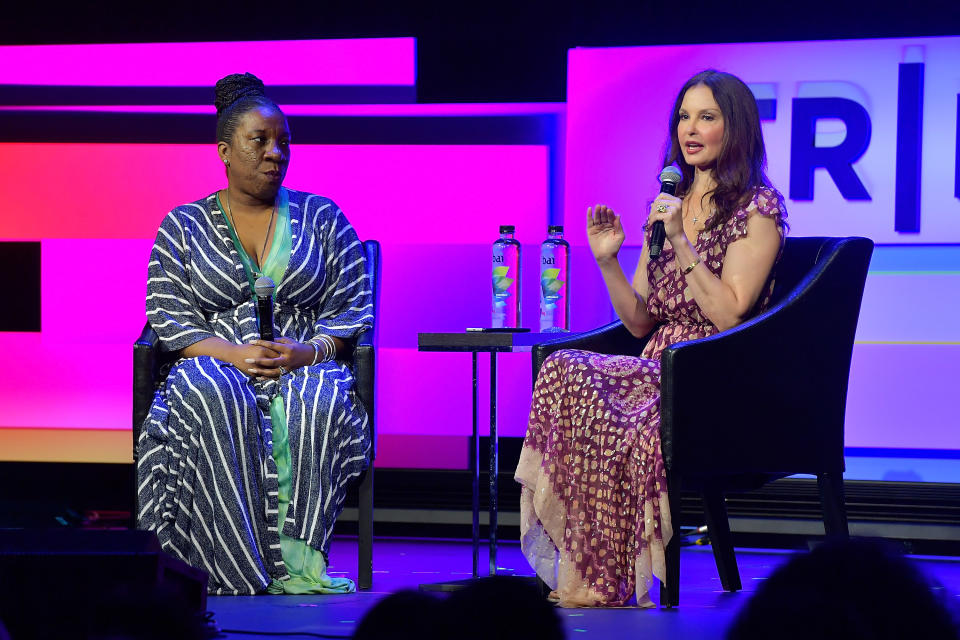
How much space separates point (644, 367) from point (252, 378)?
108cm

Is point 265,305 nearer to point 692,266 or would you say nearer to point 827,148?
point 692,266

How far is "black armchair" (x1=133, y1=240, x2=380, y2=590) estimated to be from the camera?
10.7 feet

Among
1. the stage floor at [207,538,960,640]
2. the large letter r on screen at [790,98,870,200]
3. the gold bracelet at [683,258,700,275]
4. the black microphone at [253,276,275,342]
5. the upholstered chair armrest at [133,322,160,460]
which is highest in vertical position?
the large letter r on screen at [790,98,870,200]

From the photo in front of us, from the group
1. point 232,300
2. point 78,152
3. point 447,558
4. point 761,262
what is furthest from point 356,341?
point 78,152

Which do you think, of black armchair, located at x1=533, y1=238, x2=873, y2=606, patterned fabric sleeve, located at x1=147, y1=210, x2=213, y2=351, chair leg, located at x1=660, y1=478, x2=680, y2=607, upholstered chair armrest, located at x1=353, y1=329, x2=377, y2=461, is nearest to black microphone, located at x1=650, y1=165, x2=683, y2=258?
black armchair, located at x1=533, y1=238, x2=873, y2=606

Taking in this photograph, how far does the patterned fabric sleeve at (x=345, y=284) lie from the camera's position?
137 inches

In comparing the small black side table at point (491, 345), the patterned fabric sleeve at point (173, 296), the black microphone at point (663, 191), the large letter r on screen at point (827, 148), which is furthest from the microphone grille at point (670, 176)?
the patterned fabric sleeve at point (173, 296)

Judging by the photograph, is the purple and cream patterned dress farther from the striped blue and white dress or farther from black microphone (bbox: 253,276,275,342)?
black microphone (bbox: 253,276,275,342)

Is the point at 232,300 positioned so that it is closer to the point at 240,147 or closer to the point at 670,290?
the point at 240,147

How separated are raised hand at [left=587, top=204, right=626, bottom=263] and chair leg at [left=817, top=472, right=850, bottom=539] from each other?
30.9 inches

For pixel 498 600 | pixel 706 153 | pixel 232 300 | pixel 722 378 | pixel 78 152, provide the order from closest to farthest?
pixel 498 600, pixel 722 378, pixel 706 153, pixel 232 300, pixel 78 152

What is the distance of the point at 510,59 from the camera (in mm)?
4523

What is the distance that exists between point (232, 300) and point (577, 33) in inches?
71.2

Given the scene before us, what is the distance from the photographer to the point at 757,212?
3.03m
